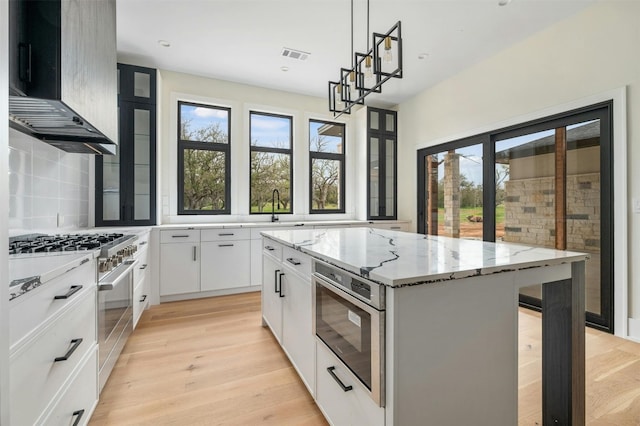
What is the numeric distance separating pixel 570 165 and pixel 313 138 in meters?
3.48

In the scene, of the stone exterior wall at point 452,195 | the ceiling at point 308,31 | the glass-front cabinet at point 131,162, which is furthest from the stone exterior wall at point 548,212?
the glass-front cabinet at point 131,162

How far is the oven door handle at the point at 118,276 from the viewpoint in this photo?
169 cm

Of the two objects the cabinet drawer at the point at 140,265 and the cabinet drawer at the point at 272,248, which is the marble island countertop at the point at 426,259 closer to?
the cabinet drawer at the point at 272,248

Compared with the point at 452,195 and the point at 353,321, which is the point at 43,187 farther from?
the point at 452,195

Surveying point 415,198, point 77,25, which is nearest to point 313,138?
point 415,198

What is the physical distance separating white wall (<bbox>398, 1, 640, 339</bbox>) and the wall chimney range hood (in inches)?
157

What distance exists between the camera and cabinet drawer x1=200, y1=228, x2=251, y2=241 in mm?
3723

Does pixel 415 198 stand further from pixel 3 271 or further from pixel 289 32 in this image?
pixel 3 271

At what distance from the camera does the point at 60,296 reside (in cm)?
119

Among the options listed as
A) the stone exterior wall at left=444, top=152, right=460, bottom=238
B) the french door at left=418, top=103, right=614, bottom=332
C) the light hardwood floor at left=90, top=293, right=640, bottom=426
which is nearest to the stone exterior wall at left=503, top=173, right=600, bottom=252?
the french door at left=418, top=103, right=614, bottom=332

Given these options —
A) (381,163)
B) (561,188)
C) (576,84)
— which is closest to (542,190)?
(561,188)

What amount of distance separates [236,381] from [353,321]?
45.8 inches

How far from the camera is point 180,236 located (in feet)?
11.9

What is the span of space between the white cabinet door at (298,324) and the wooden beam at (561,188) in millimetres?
2903
